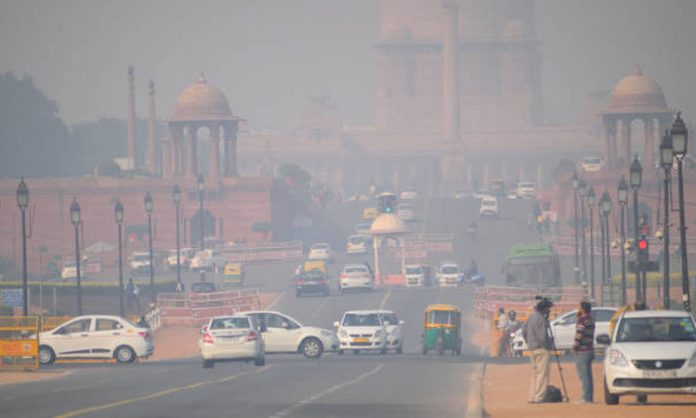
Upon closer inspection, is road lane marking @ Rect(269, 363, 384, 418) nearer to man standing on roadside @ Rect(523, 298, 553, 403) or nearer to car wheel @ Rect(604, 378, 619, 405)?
man standing on roadside @ Rect(523, 298, 553, 403)

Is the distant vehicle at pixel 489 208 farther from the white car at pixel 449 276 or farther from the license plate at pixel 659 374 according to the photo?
the license plate at pixel 659 374

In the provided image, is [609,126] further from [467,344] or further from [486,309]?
[467,344]

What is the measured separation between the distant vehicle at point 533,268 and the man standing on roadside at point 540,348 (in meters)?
55.6

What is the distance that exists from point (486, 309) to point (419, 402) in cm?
5020

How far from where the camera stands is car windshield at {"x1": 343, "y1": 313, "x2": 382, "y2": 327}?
56438 millimetres

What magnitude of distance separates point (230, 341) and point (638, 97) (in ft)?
364

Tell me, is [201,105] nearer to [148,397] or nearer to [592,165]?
[592,165]

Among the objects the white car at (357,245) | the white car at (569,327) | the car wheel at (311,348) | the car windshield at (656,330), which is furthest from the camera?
the white car at (357,245)

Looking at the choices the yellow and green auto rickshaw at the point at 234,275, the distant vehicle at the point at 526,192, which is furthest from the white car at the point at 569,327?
the distant vehicle at the point at 526,192

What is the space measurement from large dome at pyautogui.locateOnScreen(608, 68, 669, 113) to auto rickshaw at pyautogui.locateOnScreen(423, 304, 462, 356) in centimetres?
9425

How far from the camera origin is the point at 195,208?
477 ft

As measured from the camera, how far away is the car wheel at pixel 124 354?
2004 inches

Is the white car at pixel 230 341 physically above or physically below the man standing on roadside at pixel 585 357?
below

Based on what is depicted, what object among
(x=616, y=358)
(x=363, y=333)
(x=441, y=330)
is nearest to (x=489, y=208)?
(x=441, y=330)
